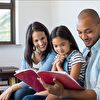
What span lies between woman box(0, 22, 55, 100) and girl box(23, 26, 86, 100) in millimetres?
215

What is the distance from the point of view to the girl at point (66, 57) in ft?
5.59

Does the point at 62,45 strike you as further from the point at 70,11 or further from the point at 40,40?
the point at 70,11

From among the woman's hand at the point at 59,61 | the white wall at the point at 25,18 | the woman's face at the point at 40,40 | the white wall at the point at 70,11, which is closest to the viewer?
the woman's hand at the point at 59,61

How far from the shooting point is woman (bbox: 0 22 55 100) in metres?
2.03

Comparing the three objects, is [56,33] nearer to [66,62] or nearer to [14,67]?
[66,62]

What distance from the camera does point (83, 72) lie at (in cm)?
172

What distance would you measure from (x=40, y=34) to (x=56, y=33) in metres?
0.33

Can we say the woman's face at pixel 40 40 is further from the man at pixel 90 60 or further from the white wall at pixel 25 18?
the white wall at pixel 25 18

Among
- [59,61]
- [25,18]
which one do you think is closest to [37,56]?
[59,61]

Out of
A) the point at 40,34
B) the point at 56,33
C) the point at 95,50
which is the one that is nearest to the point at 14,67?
the point at 40,34

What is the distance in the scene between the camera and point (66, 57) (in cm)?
181

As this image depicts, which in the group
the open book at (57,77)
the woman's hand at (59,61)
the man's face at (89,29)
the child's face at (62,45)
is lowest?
the open book at (57,77)

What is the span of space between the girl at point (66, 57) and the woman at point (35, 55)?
0.70 ft

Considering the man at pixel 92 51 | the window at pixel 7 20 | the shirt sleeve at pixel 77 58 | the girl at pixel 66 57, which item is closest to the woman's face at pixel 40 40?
the girl at pixel 66 57
